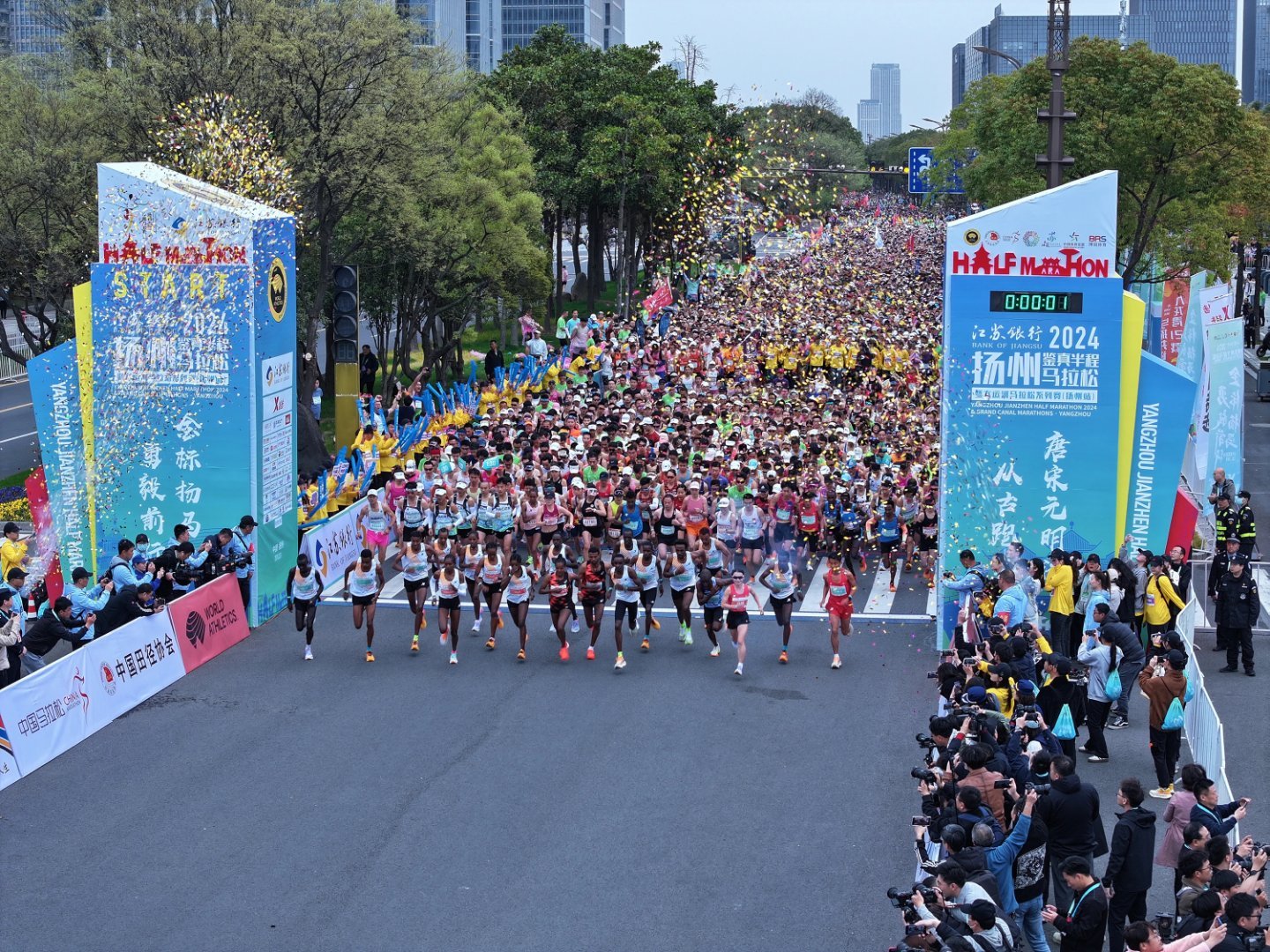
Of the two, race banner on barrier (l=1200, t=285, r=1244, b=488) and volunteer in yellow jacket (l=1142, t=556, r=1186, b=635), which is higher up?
race banner on barrier (l=1200, t=285, r=1244, b=488)

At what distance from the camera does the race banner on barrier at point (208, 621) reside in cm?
1808

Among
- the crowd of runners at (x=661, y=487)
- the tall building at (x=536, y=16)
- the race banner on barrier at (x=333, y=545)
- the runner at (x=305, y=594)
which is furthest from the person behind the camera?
the tall building at (x=536, y=16)

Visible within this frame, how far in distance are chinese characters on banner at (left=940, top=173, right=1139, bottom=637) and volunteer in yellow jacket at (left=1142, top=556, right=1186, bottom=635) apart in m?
1.68

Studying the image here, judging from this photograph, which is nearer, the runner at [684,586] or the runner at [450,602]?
the runner at [450,602]

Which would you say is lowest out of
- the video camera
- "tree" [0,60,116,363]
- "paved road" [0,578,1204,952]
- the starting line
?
"paved road" [0,578,1204,952]

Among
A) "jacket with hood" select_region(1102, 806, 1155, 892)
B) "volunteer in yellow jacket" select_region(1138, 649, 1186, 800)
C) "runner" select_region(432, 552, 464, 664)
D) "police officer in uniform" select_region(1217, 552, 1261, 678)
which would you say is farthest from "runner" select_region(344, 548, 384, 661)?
"jacket with hood" select_region(1102, 806, 1155, 892)

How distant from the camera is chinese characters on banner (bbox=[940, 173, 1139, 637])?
61.3 feet

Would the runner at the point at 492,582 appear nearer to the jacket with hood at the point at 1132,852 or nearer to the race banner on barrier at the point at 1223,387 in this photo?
the jacket with hood at the point at 1132,852

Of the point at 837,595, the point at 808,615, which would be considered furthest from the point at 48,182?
the point at 837,595

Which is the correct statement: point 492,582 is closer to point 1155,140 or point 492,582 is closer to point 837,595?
point 837,595

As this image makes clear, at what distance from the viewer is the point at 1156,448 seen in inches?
750

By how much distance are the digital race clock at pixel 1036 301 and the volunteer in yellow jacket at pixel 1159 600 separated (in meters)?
3.32

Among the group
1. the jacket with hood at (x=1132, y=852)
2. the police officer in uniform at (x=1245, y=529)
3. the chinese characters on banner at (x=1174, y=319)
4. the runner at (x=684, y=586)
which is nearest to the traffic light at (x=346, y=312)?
the runner at (x=684, y=586)

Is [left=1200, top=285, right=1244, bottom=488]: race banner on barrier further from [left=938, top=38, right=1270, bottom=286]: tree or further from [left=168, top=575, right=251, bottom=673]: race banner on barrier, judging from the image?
[left=938, top=38, right=1270, bottom=286]: tree
